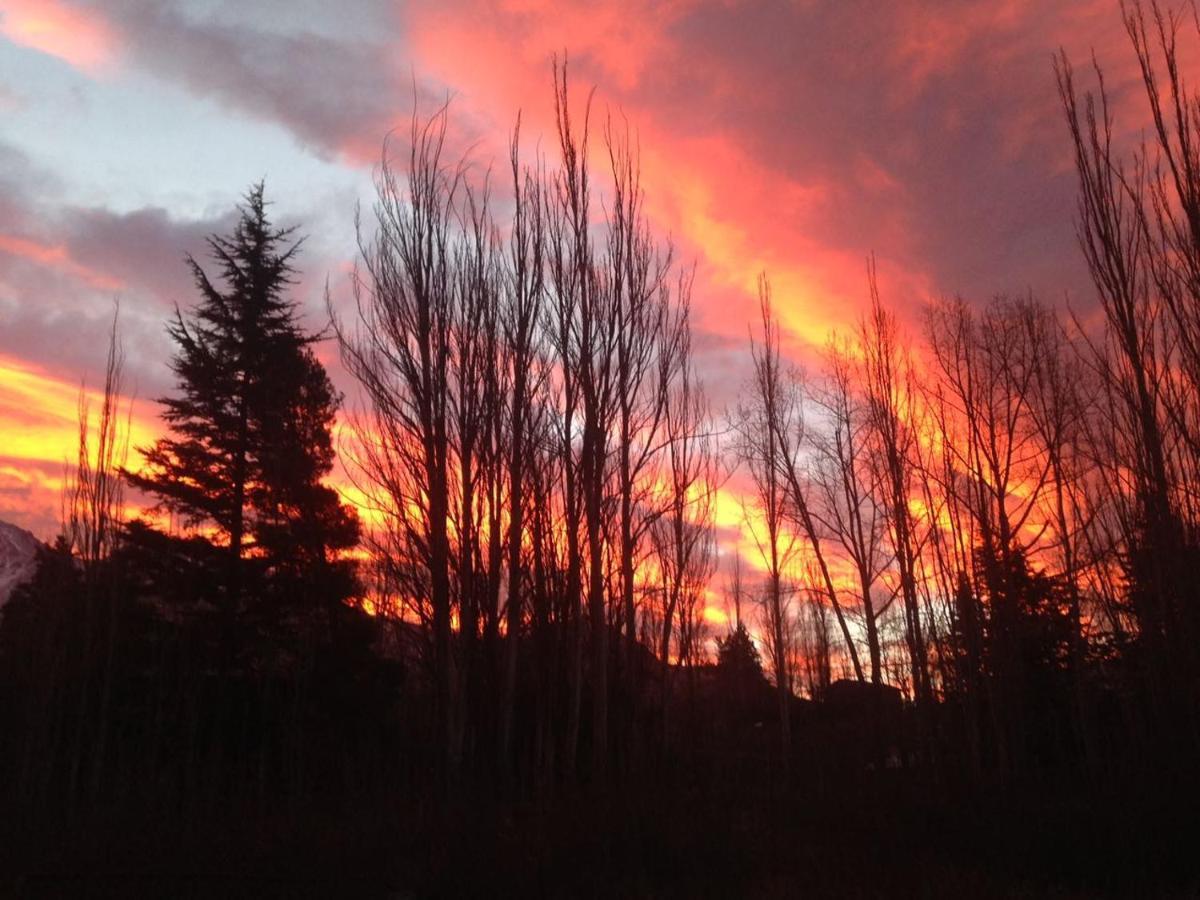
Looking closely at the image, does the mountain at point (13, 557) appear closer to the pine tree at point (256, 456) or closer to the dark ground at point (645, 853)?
the pine tree at point (256, 456)

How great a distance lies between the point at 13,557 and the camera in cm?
2130

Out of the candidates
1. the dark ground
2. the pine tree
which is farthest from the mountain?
the dark ground

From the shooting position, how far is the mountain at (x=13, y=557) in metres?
21.0

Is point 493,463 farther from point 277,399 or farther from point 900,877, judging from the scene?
point 277,399

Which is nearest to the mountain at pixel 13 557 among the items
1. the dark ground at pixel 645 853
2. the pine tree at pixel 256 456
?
the pine tree at pixel 256 456

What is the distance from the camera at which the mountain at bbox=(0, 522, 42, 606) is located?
2095 centimetres

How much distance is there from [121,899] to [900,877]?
5637 millimetres

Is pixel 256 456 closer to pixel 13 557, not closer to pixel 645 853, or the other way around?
pixel 13 557

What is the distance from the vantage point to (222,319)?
20.7 metres

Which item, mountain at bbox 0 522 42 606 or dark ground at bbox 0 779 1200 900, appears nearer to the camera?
dark ground at bbox 0 779 1200 900

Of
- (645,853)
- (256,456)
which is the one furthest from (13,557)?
(645,853)

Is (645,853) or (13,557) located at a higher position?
(13,557)

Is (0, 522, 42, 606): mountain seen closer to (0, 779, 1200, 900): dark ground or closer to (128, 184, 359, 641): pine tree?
(128, 184, 359, 641): pine tree

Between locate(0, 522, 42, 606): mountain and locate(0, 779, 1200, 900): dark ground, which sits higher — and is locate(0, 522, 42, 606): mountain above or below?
above
